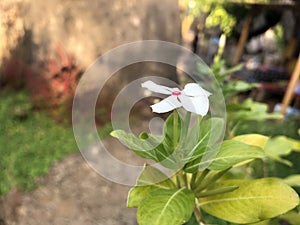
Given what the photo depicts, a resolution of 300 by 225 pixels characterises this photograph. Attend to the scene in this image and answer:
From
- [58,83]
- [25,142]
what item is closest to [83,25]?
[58,83]

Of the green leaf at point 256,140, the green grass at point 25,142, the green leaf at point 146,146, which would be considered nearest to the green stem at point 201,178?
the green leaf at point 146,146

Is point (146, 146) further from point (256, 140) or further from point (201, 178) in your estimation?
point (256, 140)

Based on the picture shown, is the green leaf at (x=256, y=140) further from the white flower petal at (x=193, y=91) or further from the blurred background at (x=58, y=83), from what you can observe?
the blurred background at (x=58, y=83)

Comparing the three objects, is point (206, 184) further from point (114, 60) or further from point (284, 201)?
point (114, 60)

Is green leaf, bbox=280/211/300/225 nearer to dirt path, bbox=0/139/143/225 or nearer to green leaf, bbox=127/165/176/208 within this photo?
green leaf, bbox=127/165/176/208

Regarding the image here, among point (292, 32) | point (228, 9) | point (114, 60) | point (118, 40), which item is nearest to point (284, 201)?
point (114, 60)

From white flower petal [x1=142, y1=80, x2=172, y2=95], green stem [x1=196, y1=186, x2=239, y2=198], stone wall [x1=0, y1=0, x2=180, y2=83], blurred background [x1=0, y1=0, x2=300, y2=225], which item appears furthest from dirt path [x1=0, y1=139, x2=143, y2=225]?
Result: stone wall [x1=0, y1=0, x2=180, y2=83]
